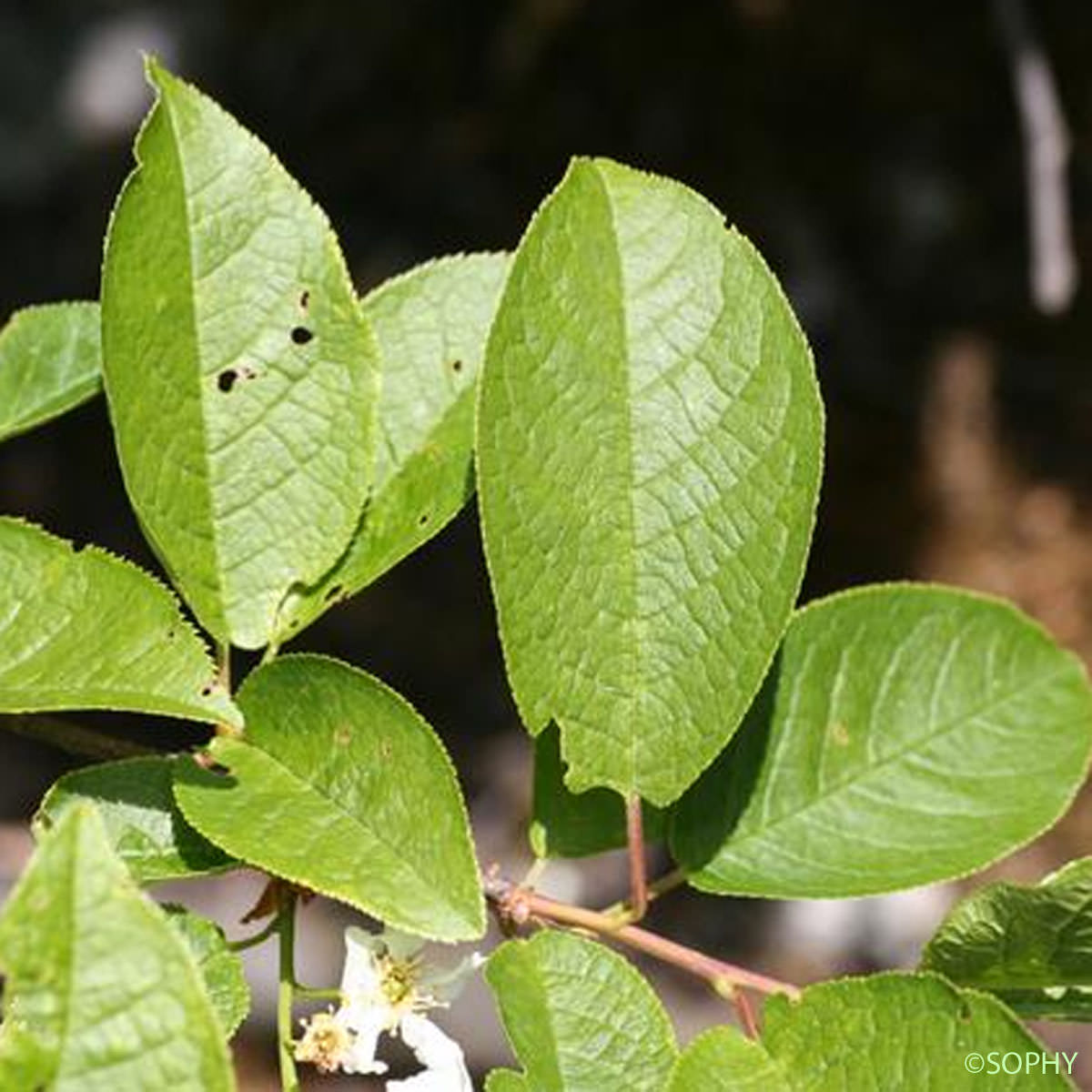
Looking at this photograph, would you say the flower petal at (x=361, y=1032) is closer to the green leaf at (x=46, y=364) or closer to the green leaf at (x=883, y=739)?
the green leaf at (x=883, y=739)

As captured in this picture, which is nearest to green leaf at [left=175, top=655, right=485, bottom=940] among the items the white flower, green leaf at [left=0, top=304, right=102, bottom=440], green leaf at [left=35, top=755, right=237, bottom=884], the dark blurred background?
green leaf at [left=35, top=755, right=237, bottom=884]

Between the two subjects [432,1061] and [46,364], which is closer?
[432,1061]

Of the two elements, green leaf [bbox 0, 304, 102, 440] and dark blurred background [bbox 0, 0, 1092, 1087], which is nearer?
green leaf [bbox 0, 304, 102, 440]

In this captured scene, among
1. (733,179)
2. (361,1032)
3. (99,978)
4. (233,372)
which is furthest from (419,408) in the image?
(733,179)

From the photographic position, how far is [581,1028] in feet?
2.99

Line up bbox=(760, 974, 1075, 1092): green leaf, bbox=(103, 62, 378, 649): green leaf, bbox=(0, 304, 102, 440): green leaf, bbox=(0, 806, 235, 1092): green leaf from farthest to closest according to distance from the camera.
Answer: bbox=(0, 304, 102, 440): green leaf < bbox=(103, 62, 378, 649): green leaf < bbox=(760, 974, 1075, 1092): green leaf < bbox=(0, 806, 235, 1092): green leaf

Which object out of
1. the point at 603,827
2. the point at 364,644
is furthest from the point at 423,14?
the point at 603,827

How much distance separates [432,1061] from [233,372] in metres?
0.38

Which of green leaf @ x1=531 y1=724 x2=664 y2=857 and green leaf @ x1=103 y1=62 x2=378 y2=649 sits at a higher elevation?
green leaf @ x1=103 y1=62 x2=378 y2=649

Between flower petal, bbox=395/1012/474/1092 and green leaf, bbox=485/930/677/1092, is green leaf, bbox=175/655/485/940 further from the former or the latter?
flower petal, bbox=395/1012/474/1092

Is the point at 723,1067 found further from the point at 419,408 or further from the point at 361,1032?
the point at 419,408

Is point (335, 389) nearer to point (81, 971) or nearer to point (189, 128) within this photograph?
point (189, 128)

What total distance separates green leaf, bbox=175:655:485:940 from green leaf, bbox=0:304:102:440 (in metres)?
0.28

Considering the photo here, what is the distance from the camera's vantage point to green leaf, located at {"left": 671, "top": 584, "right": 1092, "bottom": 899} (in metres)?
1.02
